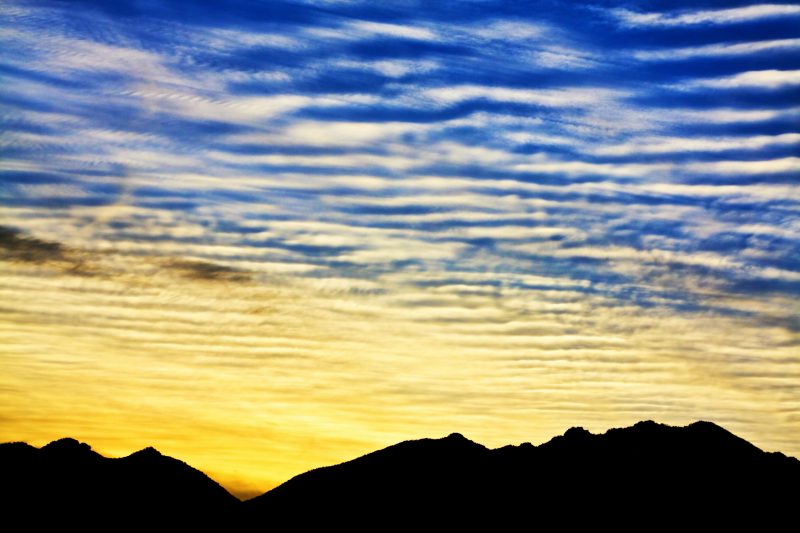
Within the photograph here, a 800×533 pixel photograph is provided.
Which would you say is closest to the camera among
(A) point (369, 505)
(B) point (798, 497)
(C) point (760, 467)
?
(B) point (798, 497)

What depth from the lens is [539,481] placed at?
196m

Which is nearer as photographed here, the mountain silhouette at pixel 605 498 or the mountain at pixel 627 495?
the mountain silhouette at pixel 605 498

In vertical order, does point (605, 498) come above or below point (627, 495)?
below

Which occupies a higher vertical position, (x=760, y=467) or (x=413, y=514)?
(x=760, y=467)

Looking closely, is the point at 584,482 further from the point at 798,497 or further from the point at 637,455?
the point at 798,497

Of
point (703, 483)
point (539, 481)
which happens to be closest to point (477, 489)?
point (539, 481)

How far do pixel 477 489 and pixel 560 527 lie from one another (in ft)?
79.6

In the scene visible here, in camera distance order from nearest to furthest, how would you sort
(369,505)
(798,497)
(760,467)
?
1. (798,497)
2. (760,467)
3. (369,505)

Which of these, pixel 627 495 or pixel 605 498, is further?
pixel 605 498

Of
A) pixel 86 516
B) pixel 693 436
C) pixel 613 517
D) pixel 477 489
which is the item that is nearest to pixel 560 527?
pixel 613 517

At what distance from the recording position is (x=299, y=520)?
7771 inches

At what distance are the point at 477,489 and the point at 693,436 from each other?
43822 mm

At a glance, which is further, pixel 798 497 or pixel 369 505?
pixel 369 505

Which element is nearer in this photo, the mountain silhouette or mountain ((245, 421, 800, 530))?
the mountain silhouette
